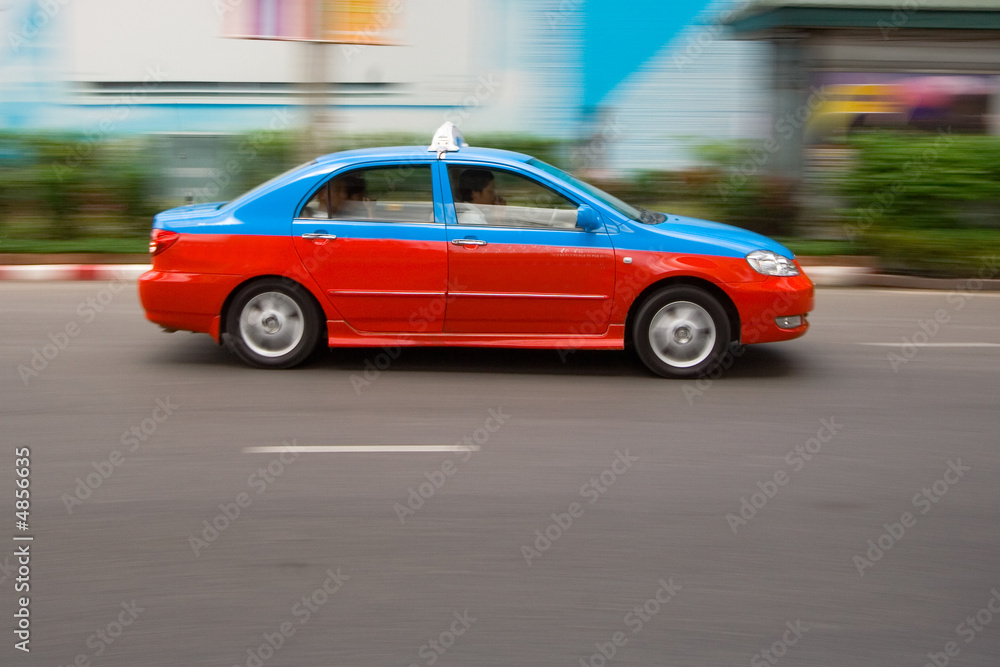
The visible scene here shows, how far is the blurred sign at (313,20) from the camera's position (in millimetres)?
12094

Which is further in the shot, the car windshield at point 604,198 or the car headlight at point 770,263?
the car windshield at point 604,198

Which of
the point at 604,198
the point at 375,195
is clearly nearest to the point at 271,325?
the point at 375,195

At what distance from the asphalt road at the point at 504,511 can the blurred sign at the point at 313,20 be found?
5.36 metres

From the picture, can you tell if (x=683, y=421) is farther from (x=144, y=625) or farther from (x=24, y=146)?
(x=24, y=146)

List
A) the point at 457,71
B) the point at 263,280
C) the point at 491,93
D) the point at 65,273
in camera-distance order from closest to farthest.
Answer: the point at 263,280
the point at 65,273
the point at 457,71
the point at 491,93

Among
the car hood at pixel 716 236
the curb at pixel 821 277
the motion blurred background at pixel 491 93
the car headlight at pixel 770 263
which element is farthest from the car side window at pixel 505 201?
the motion blurred background at pixel 491 93

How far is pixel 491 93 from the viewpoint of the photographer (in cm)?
1405

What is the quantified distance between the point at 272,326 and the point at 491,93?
24.2ft

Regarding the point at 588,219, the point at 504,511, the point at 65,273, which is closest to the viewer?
the point at 504,511

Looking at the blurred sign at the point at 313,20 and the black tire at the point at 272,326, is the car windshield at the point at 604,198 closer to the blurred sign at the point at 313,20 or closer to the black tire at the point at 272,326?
the black tire at the point at 272,326

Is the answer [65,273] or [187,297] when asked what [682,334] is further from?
[65,273]

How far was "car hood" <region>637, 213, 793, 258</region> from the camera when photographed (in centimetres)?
727

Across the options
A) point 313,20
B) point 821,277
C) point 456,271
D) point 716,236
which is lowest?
point 821,277

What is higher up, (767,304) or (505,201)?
(505,201)
